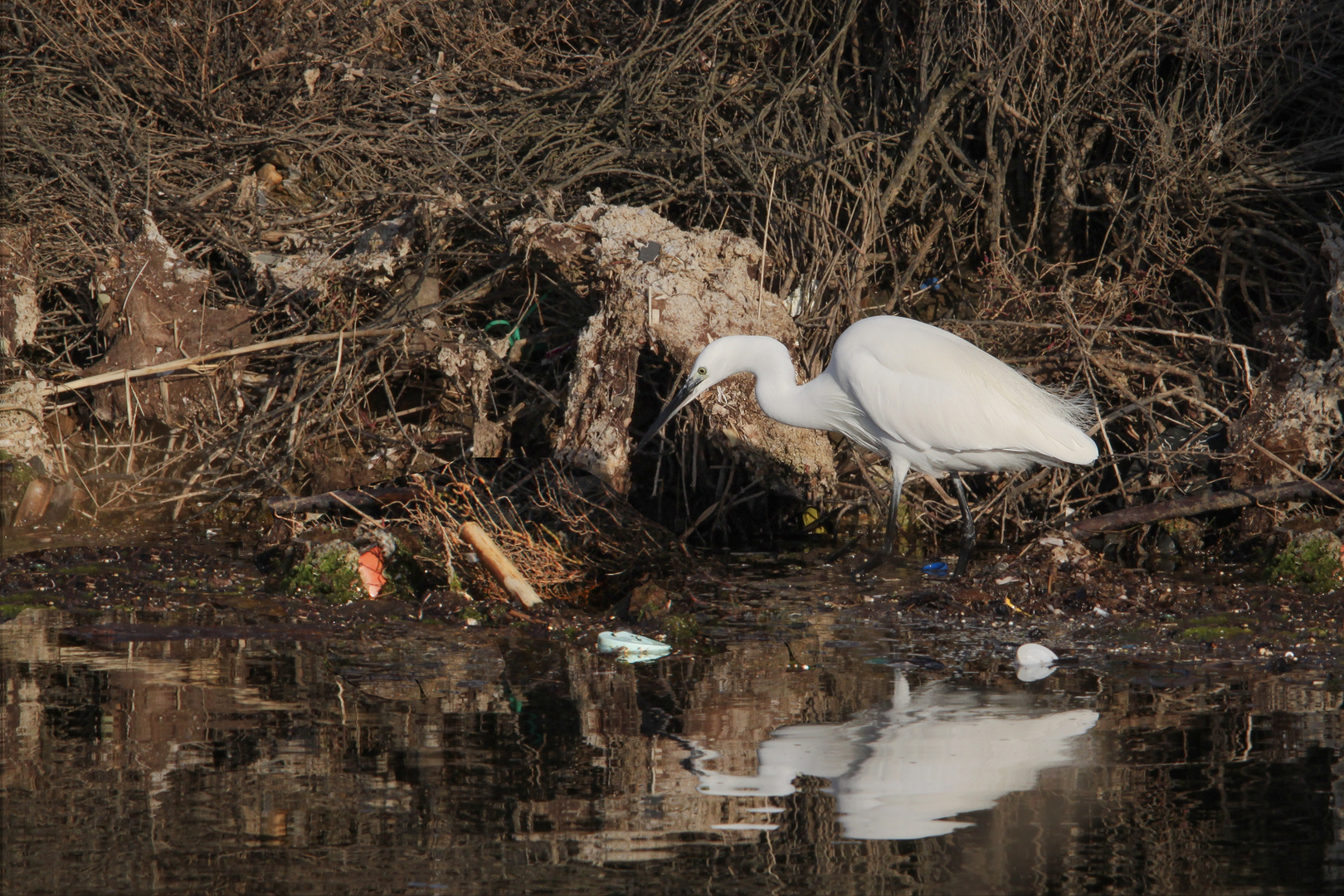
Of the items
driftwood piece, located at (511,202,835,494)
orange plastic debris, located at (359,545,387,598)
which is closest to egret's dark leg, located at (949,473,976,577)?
driftwood piece, located at (511,202,835,494)

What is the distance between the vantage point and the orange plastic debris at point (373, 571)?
5793 mm

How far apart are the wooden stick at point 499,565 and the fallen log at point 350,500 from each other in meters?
1.13

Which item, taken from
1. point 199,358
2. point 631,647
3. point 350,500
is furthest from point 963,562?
point 199,358

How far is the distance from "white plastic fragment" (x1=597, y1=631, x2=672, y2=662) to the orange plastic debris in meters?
1.33

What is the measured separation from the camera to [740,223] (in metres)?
8.01

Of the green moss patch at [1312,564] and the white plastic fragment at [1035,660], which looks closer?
the white plastic fragment at [1035,660]

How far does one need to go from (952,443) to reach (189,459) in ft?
15.1

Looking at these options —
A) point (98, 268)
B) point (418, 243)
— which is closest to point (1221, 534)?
point (418, 243)

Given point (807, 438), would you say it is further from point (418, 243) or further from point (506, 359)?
point (418, 243)

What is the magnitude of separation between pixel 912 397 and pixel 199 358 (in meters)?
4.17

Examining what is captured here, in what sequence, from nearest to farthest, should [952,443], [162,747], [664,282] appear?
[162,747] → [952,443] → [664,282]

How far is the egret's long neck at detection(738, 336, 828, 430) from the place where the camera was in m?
6.25

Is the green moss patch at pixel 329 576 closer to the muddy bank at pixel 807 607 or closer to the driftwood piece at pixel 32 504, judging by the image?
the muddy bank at pixel 807 607

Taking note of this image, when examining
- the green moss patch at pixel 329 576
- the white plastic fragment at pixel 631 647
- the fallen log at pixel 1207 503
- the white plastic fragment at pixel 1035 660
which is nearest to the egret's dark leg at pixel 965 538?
the fallen log at pixel 1207 503
